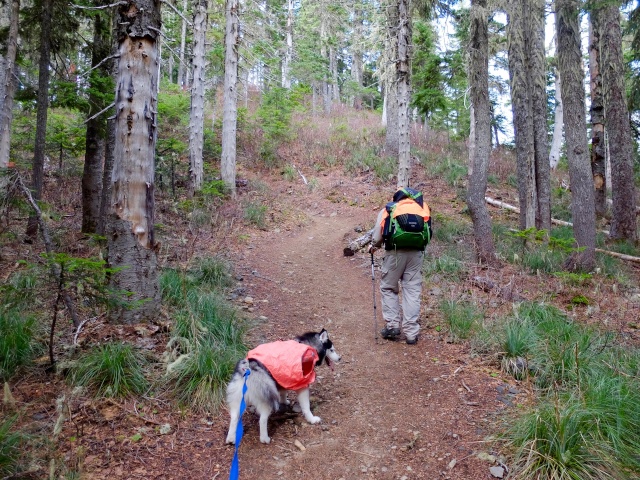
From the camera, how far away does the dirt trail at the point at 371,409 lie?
3584 mm

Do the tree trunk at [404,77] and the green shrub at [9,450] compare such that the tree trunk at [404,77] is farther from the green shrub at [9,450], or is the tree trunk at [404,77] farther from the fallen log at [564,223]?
the green shrub at [9,450]

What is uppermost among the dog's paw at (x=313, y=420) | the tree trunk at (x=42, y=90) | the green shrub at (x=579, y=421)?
the tree trunk at (x=42, y=90)

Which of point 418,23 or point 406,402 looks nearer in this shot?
point 406,402

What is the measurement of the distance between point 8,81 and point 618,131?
16132mm

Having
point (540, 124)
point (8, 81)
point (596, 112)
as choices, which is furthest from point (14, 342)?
point (596, 112)

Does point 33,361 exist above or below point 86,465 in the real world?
above

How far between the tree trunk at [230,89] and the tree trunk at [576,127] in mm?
9373

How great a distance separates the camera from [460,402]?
14.5 feet

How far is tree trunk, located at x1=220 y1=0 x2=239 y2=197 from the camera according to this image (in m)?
13.8

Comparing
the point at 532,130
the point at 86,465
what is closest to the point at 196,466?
the point at 86,465

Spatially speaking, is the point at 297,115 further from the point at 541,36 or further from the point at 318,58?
the point at 541,36

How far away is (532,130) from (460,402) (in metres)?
9.84

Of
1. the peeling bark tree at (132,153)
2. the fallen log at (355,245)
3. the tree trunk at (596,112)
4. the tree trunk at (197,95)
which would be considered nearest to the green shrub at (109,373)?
the peeling bark tree at (132,153)

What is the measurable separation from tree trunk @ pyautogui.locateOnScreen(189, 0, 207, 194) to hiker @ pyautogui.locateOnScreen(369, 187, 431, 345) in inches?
338
